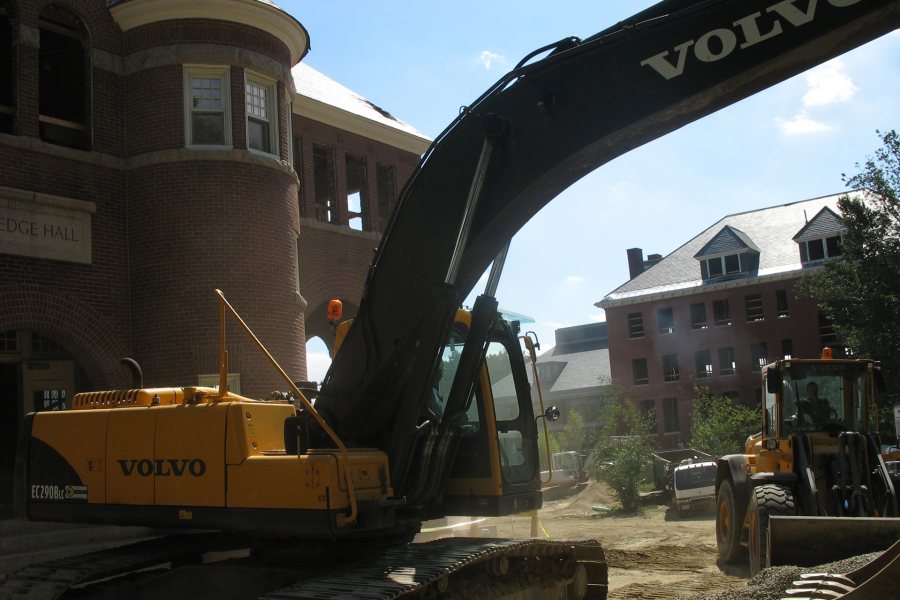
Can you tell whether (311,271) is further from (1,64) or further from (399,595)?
(399,595)

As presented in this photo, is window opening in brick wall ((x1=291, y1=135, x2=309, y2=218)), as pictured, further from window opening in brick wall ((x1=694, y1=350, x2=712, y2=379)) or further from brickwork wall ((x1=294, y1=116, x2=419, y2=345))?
window opening in brick wall ((x1=694, y1=350, x2=712, y2=379))

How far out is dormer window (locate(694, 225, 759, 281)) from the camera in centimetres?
5231

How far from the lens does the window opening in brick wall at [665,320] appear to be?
178 feet

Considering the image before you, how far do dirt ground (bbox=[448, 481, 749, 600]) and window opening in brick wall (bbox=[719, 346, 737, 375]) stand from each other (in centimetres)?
2671

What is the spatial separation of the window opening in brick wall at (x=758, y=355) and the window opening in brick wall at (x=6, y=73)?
4205 centimetres

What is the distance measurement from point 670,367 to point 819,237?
1079 centimetres

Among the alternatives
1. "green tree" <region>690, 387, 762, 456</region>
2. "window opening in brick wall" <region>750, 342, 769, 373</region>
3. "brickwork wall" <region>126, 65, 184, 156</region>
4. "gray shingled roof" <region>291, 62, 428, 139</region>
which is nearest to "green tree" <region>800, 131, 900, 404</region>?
"green tree" <region>690, 387, 762, 456</region>

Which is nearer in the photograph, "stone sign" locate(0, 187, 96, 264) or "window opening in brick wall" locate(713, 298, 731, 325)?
"stone sign" locate(0, 187, 96, 264)

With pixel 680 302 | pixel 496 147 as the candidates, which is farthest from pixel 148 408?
pixel 680 302

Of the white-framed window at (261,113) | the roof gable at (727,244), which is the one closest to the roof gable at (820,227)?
the roof gable at (727,244)

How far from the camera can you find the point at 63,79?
15.7 m

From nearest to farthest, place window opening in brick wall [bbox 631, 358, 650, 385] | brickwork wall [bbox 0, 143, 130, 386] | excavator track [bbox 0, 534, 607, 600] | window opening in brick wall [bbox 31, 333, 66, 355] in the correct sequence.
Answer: excavator track [bbox 0, 534, 607, 600]
brickwork wall [bbox 0, 143, 130, 386]
window opening in brick wall [bbox 31, 333, 66, 355]
window opening in brick wall [bbox 631, 358, 650, 385]

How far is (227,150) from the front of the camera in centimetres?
1506

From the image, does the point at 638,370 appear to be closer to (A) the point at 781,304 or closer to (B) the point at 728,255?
(B) the point at 728,255
